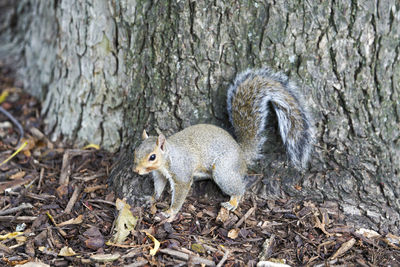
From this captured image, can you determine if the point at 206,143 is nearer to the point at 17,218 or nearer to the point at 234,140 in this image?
the point at 234,140

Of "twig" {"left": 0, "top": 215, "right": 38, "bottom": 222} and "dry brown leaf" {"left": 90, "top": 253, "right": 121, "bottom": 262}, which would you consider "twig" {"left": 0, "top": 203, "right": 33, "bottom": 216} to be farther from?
"dry brown leaf" {"left": 90, "top": 253, "right": 121, "bottom": 262}

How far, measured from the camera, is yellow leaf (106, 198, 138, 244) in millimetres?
2281

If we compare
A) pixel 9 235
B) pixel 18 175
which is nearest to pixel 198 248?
pixel 9 235

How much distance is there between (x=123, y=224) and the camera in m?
2.35

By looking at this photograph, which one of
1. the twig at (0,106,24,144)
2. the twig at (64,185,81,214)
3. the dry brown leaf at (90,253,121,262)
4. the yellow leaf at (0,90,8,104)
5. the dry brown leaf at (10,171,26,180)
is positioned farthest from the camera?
the yellow leaf at (0,90,8,104)

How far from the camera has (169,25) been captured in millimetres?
2584

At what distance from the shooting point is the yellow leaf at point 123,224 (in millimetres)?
2281

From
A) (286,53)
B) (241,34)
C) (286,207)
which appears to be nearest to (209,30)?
(241,34)

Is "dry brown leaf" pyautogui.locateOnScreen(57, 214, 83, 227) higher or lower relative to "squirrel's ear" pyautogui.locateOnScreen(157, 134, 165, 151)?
lower

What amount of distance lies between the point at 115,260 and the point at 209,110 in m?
1.13

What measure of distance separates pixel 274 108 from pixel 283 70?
246 mm

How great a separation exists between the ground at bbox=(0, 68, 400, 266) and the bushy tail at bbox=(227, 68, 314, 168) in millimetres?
390

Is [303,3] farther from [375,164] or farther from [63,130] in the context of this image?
[63,130]

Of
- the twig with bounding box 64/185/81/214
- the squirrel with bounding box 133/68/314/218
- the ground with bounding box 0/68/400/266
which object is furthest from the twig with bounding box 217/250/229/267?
the twig with bounding box 64/185/81/214
